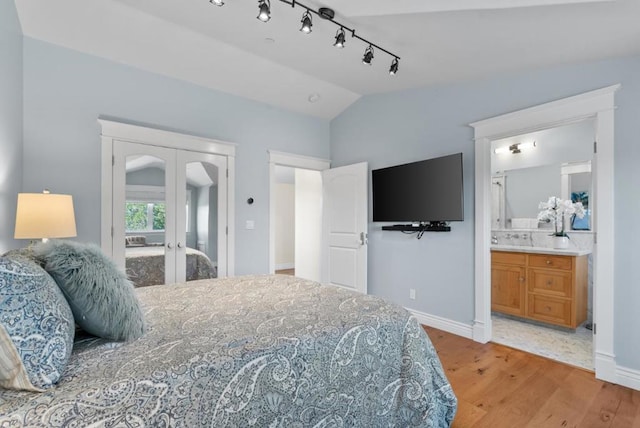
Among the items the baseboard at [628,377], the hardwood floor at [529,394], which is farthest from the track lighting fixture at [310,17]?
the baseboard at [628,377]

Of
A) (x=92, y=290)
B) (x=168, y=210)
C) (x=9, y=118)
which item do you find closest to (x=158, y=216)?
(x=168, y=210)

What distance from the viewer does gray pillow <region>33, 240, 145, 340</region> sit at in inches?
45.4

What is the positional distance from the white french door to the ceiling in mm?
910

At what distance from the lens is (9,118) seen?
214 centimetres

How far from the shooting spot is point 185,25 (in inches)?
109

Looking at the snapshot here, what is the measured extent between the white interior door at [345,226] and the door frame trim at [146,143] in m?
1.44

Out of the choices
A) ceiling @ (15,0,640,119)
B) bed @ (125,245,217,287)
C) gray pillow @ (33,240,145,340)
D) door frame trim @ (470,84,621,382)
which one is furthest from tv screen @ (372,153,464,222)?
gray pillow @ (33,240,145,340)

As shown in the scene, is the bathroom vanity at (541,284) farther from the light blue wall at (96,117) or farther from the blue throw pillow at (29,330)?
the blue throw pillow at (29,330)

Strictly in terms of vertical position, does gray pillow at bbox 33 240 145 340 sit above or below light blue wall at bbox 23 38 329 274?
below

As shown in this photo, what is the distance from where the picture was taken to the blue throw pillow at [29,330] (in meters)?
0.86

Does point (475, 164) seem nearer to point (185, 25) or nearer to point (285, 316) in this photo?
point (285, 316)

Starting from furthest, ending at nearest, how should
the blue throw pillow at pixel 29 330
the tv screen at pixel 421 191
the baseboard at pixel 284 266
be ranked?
the baseboard at pixel 284 266 < the tv screen at pixel 421 191 < the blue throw pillow at pixel 29 330

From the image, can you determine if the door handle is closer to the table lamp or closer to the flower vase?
the flower vase

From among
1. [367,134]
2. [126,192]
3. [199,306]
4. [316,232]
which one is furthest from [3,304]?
[316,232]
